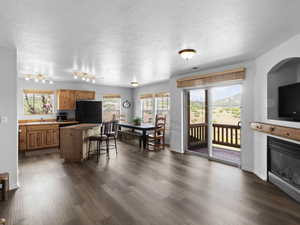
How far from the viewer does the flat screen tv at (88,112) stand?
601 centimetres

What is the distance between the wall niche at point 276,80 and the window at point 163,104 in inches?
141

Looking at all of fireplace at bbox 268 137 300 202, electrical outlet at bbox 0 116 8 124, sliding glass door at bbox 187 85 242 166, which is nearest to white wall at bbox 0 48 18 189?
electrical outlet at bbox 0 116 8 124

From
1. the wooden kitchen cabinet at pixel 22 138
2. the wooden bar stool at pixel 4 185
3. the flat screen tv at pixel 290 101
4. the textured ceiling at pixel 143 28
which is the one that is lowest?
the wooden bar stool at pixel 4 185

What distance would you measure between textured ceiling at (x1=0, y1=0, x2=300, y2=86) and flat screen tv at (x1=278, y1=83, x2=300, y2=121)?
2.64ft

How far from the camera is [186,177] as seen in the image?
3.17 metres

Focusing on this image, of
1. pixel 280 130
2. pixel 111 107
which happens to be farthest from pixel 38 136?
pixel 280 130

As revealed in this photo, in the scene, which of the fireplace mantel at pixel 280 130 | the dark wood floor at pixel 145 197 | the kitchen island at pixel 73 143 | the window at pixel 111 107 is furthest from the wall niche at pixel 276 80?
the window at pixel 111 107

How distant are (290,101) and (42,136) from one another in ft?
21.5

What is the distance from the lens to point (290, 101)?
2553mm

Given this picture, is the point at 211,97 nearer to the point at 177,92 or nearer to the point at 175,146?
the point at 177,92

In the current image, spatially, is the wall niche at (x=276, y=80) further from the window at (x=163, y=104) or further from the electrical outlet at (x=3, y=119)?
the electrical outlet at (x=3, y=119)

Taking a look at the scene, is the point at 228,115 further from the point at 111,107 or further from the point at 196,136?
the point at 111,107

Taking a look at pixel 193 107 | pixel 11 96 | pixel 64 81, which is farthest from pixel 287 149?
pixel 64 81

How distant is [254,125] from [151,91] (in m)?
4.46
